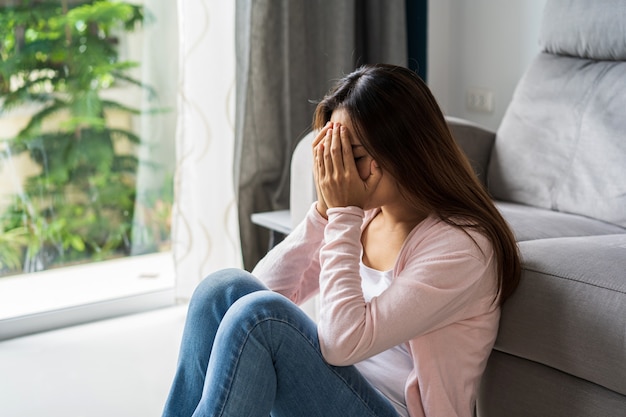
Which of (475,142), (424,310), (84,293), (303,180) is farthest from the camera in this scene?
(84,293)

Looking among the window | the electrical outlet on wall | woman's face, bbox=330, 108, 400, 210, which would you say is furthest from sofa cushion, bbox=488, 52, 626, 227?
the window

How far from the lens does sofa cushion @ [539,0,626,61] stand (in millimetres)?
2088

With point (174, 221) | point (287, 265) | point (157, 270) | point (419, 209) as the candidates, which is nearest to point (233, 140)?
point (174, 221)

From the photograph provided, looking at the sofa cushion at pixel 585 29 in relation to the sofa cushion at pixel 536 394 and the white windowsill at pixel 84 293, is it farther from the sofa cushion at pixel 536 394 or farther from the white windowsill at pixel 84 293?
the white windowsill at pixel 84 293

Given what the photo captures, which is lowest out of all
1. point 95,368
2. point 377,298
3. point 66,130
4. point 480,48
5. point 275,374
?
point 95,368

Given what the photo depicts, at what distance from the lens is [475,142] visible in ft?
7.65

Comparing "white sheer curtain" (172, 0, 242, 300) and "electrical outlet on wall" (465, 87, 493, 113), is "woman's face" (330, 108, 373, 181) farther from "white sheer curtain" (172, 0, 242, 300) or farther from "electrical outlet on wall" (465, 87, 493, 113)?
"electrical outlet on wall" (465, 87, 493, 113)

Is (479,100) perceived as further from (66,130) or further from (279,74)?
(66,130)

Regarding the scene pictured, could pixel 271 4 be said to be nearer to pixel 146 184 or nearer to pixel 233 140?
pixel 233 140

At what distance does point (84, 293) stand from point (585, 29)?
177 centimetres

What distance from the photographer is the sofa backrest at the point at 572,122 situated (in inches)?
79.4

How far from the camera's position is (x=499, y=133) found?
2.34m

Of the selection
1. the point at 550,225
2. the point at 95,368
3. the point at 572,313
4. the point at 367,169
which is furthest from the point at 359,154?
the point at 95,368

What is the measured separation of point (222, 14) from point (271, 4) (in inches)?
6.4
